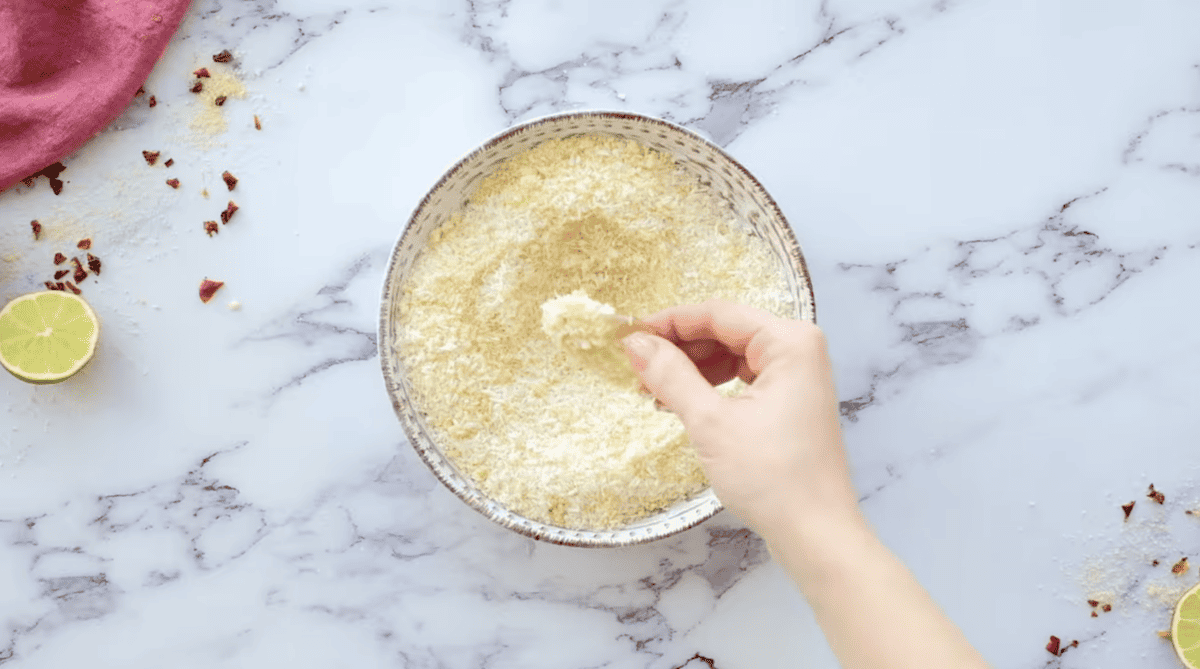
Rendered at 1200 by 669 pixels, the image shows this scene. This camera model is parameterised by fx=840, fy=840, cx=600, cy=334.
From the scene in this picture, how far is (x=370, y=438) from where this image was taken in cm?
123

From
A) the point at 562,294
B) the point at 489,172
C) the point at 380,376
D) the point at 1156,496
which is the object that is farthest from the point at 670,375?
the point at 1156,496

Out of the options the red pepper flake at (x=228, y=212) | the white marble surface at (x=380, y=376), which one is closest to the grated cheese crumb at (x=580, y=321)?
the white marble surface at (x=380, y=376)

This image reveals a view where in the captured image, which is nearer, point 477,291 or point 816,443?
point 816,443

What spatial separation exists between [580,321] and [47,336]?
774 mm

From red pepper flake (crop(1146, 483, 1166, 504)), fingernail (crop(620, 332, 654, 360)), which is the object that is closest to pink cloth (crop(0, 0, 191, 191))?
fingernail (crop(620, 332, 654, 360))

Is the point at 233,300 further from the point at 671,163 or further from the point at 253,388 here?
the point at 671,163

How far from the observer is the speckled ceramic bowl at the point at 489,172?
3.47ft

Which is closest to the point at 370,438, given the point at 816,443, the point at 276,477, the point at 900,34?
the point at 276,477

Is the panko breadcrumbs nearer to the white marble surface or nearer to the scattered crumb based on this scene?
the white marble surface

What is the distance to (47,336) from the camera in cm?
120

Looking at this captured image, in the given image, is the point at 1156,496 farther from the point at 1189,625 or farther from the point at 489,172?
the point at 489,172

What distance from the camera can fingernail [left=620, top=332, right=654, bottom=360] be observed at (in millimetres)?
993

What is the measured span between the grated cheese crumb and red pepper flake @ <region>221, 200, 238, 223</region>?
502 mm

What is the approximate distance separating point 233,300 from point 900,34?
42.0 inches
